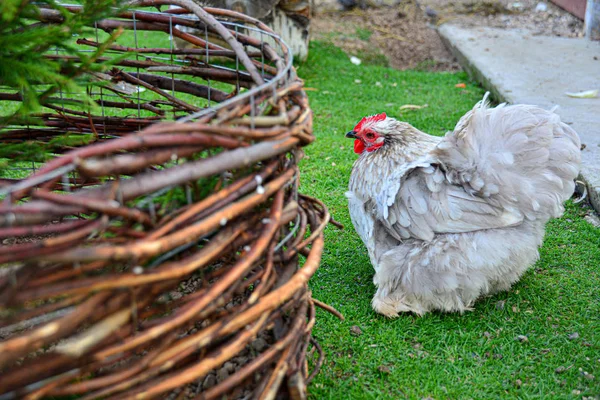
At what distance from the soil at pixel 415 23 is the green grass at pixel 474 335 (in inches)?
143

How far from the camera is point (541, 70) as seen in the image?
561 centimetres

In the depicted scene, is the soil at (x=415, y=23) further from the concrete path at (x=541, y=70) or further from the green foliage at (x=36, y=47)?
the green foliage at (x=36, y=47)

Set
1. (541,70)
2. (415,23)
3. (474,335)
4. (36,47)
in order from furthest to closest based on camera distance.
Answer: (415,23)
(541,70)
(474,335)
(36,47)

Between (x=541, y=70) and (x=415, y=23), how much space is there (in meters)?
2.58

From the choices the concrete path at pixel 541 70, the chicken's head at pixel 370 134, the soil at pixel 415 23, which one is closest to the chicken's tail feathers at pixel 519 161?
the chicken's head at pixel 370 134

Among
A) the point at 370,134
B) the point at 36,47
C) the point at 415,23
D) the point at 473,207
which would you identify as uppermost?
the point at 36,47

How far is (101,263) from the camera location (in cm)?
126

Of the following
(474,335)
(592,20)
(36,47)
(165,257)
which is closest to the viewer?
(165,257)

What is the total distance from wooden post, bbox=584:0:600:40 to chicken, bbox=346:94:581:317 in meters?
4.76

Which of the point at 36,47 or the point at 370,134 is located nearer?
the point at 36,47

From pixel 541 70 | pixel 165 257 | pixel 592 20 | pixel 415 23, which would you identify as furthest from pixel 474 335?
pixel 415 23

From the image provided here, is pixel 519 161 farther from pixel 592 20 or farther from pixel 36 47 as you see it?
pixel 592 20

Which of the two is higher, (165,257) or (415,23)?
(165,257)

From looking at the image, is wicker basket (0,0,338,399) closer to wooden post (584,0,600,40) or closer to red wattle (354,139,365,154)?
red wattle (354,139,365,154)
